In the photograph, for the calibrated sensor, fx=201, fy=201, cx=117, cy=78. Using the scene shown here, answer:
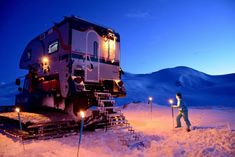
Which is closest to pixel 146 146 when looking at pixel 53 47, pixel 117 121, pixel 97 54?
pixel 117 121

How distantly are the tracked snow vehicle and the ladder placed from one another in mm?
111

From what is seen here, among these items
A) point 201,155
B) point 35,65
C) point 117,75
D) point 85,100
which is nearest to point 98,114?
point 85,100

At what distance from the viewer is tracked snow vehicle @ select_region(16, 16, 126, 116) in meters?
9.55

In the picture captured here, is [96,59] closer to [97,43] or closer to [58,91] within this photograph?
[97,43]

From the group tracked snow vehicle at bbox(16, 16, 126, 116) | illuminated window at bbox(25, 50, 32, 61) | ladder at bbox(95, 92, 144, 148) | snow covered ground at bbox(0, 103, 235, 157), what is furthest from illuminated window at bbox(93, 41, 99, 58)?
illuminated window at bbox(25, 50, 32, 61)

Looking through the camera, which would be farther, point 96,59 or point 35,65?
point 35,65

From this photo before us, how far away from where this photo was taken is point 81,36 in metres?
9.95

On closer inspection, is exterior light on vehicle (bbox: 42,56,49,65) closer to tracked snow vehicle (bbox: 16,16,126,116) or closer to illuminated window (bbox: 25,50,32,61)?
tracked snow vehicle (bbox: 16,16,126,116)

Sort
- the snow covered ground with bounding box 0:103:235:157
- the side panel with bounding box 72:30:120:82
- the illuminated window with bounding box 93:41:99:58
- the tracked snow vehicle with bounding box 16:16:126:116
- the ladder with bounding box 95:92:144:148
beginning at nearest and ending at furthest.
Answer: the snow covered ground with bounding box 0:103:235:157, the ladder with bounding box 95:92:144:148, the tracked snow vehicle with bounding box 16:16:126:116, the side panel with bounding box 72:30:120:82, the illuminated window with bounding box 93:41:99:58

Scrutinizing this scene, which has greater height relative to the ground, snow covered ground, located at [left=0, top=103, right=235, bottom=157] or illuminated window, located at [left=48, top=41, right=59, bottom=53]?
illuminated window, located at [left=48, top=41, right=59, bottom=53]

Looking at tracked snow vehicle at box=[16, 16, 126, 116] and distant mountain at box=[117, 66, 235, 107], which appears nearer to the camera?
tracked snow vehicle at box=[16, 16, 126, 116]

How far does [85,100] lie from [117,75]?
106 inches

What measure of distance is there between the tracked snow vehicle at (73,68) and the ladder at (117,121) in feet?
0.37

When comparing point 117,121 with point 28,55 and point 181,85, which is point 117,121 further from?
point 181,85
